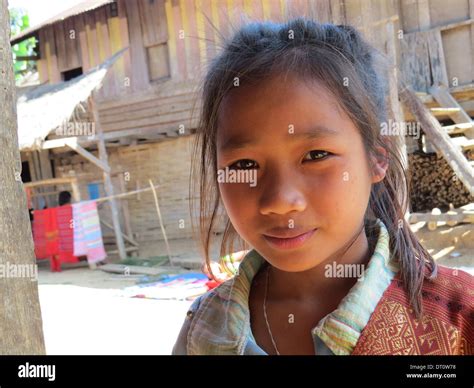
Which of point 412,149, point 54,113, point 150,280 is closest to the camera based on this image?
point 412,149

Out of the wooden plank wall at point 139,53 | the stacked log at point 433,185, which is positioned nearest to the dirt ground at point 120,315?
the stacked log at point 433,185

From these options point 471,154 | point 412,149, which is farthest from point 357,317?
point 412,149

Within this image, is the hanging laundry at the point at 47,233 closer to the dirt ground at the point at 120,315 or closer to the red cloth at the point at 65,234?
the red cloth at the point at 65,234

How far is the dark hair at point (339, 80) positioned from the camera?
729mm

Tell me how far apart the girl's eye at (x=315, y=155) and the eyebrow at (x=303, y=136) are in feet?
0.06

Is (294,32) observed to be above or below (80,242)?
above

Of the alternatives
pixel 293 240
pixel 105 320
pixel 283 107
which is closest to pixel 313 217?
pixel 293 240

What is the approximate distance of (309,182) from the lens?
2.18 ft

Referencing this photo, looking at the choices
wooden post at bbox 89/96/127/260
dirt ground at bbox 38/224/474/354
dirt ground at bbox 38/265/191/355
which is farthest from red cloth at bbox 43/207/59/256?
dirt ground at bbox 38/224/474/354

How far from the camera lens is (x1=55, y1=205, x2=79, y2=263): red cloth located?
234 inches

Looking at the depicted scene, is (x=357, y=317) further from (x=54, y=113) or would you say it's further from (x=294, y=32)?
(x=54, y=113)

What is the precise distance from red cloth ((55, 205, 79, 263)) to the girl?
5.45m

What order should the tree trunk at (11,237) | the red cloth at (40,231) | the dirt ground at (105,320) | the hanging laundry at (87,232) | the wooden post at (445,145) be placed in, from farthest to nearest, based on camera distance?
the red cloth at (40,231)
the hanging laundry at (87,232)
the wooden post at (445,145)
the dirt ground at (105,320)
the tree trunk at (11,237)
